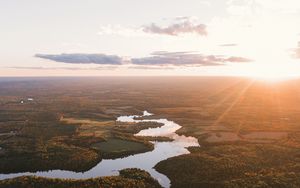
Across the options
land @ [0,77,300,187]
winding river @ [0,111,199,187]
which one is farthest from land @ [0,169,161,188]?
land @ [0,77,300,187]

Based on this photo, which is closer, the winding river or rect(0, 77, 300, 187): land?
rect(0, 77, 300, 187): land

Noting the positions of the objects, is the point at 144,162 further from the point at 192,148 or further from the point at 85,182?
the point at 85,182

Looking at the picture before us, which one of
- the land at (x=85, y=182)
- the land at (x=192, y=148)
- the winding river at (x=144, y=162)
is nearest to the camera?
the land at (x=85, y=182)

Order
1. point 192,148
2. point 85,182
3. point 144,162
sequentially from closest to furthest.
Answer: point 85,182 → point 144,162 → point 192,148

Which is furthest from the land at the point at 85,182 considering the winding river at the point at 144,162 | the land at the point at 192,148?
the land at the point at 192,148

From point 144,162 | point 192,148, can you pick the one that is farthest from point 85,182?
point 192,148

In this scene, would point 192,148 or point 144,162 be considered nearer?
point 144,162

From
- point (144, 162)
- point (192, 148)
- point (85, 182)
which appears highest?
point (192, 148)

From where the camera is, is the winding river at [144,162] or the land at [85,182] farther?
the winding river at [144,162]

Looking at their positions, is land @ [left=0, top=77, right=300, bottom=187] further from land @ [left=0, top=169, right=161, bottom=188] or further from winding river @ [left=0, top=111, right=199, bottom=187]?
land @ [left=0, top=169, right=161, bottom=188]

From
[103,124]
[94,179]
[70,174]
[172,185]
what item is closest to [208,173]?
[172,185]

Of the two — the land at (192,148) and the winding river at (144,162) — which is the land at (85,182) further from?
the land at (192,148)
